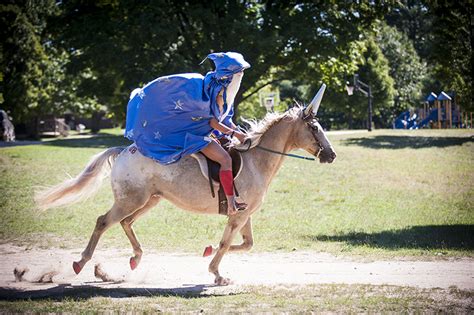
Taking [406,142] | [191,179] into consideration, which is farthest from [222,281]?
[406,142]

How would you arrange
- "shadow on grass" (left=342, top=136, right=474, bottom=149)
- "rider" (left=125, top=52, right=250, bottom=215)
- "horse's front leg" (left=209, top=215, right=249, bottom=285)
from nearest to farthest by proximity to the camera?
"rider" (left=125, top=52, right=250, bottom=215), "horse's front leg" (left=209, top=215, right=249, bottom=285), "shadow on grass" (left=342, top=136, right=474, bottom=149)

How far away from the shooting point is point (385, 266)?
10703 millimetres

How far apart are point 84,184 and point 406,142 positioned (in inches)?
1197

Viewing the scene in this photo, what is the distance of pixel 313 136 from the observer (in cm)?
984

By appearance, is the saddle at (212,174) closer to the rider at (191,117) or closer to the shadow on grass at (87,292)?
the rider at (191,117)

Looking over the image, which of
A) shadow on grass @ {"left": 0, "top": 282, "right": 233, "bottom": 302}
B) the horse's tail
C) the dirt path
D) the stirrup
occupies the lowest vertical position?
the dirt path

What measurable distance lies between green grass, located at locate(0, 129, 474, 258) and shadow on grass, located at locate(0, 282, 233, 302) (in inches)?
147

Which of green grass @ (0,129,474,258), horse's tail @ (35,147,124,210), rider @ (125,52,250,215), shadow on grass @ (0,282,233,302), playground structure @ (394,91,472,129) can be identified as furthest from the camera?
playground structure @ (394,91,472,129)

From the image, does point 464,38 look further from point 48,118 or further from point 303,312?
point 48,118

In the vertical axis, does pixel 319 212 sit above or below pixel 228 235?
below

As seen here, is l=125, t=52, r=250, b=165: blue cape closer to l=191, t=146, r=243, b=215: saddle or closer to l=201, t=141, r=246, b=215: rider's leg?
l=201, t=141, r=246, b=215: rider's leg

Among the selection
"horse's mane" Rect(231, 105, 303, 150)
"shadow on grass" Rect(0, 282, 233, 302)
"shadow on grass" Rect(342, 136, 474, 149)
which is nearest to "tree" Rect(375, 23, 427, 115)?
"shadow on grass" Rect(342, 136, 474, 149)

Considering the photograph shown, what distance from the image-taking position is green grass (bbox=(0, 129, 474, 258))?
1336cm

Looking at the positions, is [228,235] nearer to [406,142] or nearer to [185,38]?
[185,38]
